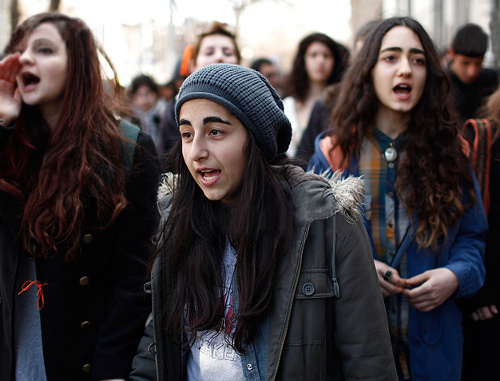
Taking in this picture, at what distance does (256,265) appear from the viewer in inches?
70.7

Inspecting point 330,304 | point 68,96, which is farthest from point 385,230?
point 68,96

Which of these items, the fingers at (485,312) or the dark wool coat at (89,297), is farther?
the fingers at (485,312)

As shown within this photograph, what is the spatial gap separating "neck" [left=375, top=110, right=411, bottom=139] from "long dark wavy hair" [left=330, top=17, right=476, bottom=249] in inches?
1.3

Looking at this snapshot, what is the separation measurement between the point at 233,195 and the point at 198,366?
69 cm

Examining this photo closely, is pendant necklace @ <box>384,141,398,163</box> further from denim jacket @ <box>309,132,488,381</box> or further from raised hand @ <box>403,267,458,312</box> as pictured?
raised hand @ <box>403,267,458,312</box>

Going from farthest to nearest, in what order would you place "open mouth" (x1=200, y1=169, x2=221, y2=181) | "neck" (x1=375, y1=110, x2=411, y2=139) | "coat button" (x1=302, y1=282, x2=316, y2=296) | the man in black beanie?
1. the man in black beanie
2. "neck" (x1=375, y1=110, x2=411, y2=139)
3. "open mouth" (x1=200, y1=169, x2=221, y2=181)
4. "coat button" (x1=302, y1=282, x2=316, y2=296)

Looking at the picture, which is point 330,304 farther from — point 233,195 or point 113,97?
point 113,97

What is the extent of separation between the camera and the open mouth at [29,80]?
2.38 metres

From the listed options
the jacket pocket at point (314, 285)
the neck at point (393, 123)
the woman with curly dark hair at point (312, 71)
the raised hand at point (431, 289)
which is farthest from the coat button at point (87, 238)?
the woman with curly dark hair at point (312, 71)

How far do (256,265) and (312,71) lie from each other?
10.7ft

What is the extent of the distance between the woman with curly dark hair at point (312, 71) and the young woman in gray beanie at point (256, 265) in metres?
2.77

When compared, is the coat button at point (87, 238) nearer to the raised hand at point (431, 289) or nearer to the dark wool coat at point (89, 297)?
the dark wool coat at point (89, 297)

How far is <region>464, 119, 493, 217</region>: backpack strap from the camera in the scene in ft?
9.09

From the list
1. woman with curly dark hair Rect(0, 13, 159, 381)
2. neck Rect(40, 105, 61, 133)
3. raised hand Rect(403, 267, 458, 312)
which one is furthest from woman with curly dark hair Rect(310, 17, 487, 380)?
neck Rect(40, 105, 61, 133)
